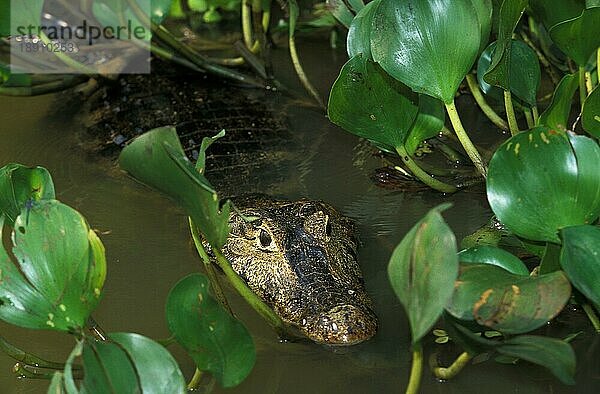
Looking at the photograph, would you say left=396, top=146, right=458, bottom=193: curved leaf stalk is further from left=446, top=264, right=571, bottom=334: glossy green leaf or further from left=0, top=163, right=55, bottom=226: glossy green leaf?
left=0, top=163, right=55, bottom=226: glossy green leaf

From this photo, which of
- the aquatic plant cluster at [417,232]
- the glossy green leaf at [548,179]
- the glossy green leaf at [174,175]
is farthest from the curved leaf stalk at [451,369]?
the glossy green leaf at [174,175]

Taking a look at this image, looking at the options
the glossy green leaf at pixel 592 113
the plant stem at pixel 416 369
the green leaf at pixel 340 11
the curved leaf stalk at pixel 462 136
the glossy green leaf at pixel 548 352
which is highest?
the green leaf at pixel 340 11

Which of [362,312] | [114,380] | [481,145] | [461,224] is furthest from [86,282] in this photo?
[481,145]

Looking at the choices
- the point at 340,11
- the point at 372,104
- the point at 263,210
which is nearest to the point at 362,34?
the point at 372,104

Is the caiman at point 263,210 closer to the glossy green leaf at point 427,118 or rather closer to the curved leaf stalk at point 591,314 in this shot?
the glossy green leaf at point 427,118

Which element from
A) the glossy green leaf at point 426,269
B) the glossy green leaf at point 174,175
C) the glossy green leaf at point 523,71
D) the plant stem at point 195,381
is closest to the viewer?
the glossy green leaf at point 426,269

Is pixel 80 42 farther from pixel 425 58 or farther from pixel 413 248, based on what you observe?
pixel 413 248
